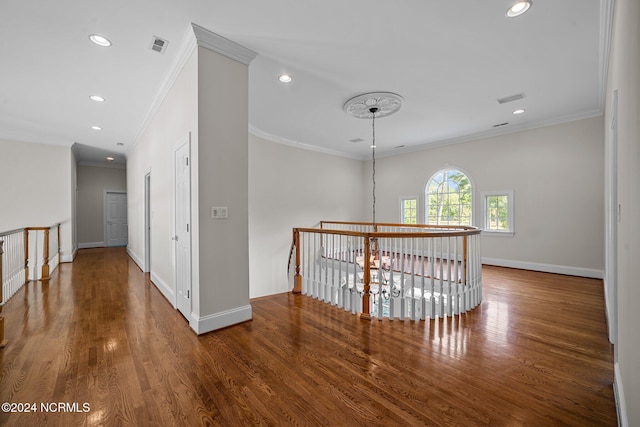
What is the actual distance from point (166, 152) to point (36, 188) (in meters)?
5.14

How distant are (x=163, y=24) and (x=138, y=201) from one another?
5.00 metres

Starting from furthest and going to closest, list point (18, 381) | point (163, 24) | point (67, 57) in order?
point (67, 57), point (163, 24), point (18, 381)

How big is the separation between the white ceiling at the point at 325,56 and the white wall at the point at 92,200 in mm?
3845

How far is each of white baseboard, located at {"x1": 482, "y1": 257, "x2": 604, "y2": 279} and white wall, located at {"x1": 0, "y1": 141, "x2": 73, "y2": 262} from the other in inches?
405

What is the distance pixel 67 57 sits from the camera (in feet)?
10.3

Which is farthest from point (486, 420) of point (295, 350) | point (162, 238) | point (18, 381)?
point (162, 238)

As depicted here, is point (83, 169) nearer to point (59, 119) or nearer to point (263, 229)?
point (59, 119)

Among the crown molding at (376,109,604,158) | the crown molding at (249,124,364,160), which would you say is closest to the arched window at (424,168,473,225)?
the crown molding at (376,109,604,158)

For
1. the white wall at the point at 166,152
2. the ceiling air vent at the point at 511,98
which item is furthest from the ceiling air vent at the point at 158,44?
the ceiling air vent at the point at 511,98

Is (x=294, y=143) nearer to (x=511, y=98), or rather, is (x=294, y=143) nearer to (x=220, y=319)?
(x=511, y=98)

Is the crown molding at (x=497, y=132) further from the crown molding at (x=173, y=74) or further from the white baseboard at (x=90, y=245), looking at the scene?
the white baseboard at (x=90, y=245)

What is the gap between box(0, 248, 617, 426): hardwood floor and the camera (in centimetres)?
168

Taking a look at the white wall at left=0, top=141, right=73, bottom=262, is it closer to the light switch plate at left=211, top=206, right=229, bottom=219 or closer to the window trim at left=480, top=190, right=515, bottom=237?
the light switch plate at left=211, top=206, right=229, bottom=219

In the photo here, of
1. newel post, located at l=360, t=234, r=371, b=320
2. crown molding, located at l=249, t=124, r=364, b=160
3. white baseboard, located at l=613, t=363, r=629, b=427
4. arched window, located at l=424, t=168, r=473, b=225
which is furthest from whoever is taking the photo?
arched window, located at l=424, t=168, r=473, b=225
